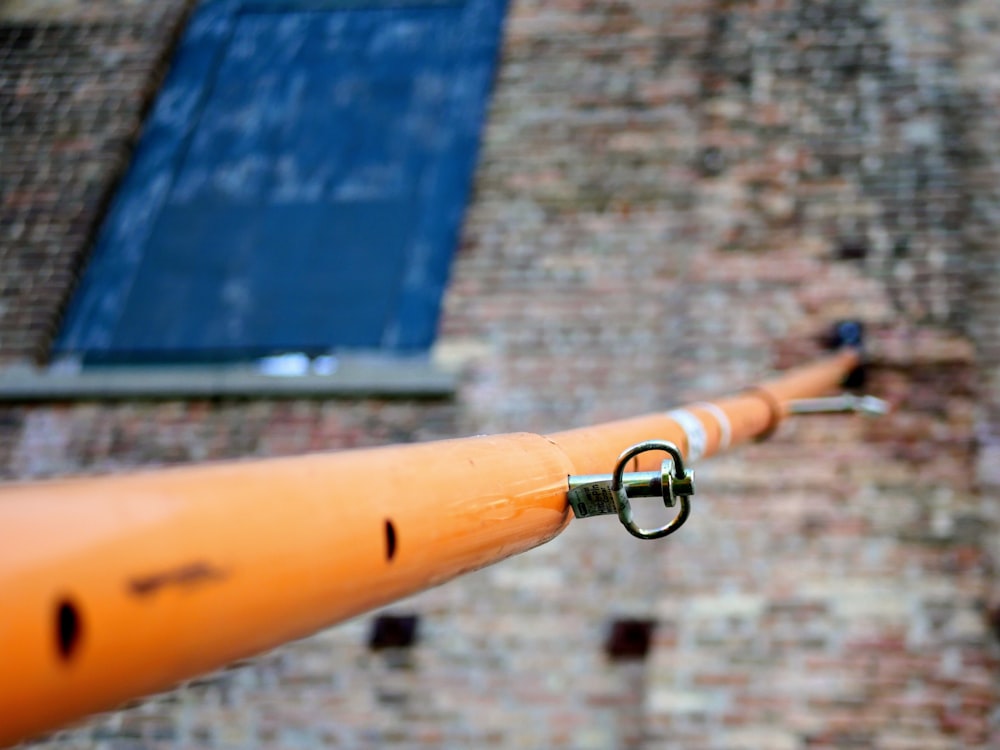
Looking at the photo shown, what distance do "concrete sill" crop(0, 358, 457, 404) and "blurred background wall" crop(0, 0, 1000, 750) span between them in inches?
2.3

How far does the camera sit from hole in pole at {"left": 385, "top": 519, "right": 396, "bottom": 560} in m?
0.84

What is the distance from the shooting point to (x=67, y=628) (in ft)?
1.83

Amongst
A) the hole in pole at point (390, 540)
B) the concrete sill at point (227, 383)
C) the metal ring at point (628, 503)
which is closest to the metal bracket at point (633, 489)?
the metal ring at point (628, 503)

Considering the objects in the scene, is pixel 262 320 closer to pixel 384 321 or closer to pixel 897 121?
pixel 384 321

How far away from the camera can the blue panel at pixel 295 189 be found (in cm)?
473

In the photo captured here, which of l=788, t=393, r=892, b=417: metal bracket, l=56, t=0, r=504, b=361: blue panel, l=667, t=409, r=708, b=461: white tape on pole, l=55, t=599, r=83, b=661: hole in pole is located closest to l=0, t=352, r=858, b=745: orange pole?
l=55, t=599, r=83, b=661: hole in pole

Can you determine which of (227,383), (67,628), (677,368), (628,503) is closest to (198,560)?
(67,628)

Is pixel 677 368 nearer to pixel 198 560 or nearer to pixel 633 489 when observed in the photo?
pixel 633 489

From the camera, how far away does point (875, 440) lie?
383cm

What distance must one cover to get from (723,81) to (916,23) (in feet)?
3.13

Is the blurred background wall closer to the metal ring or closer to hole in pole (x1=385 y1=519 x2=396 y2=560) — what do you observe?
the metal ring

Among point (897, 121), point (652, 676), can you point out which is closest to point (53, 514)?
point (652, 676)

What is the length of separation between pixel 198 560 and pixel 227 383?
3.89 m

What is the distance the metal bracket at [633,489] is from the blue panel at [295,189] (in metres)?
3.30
